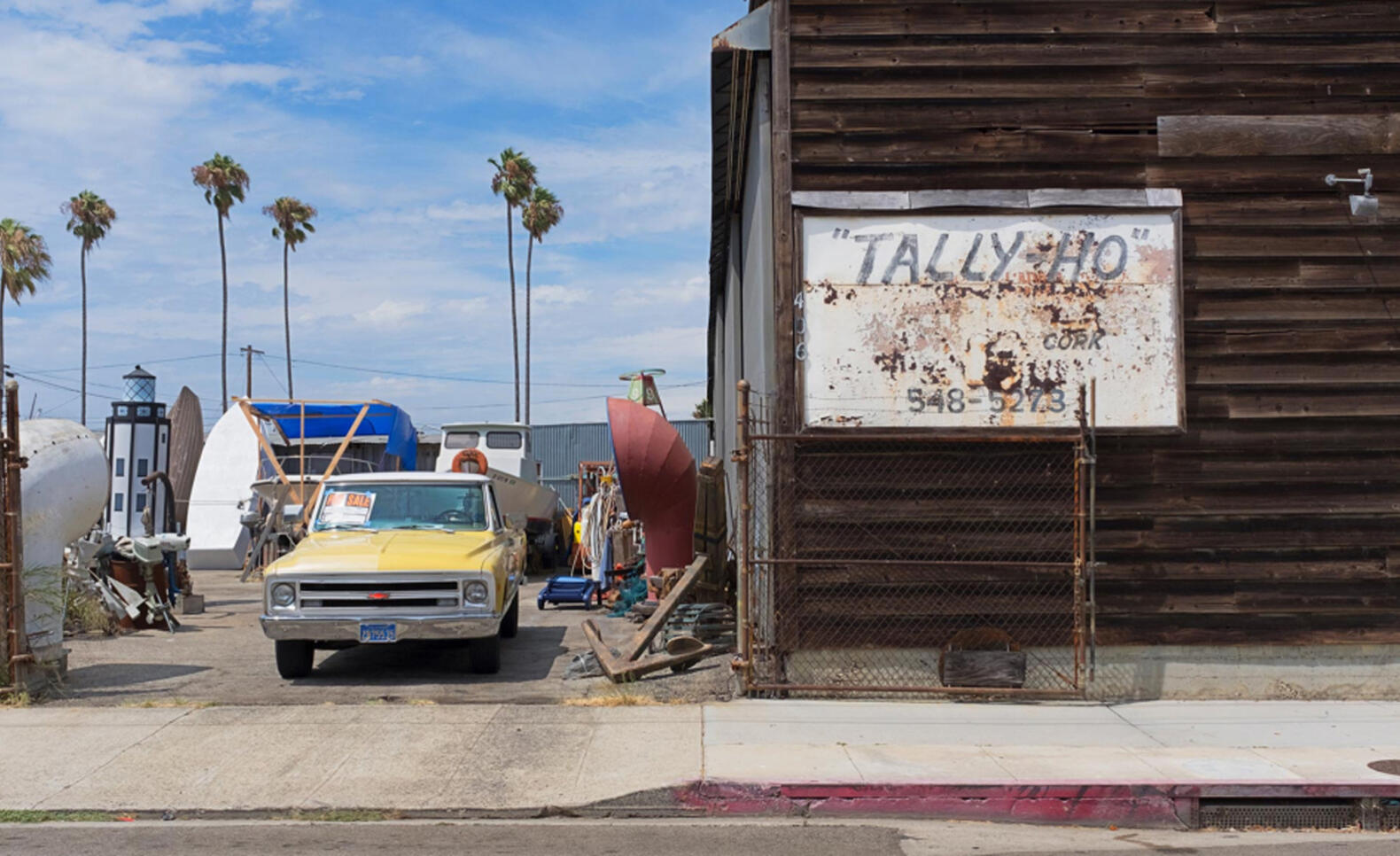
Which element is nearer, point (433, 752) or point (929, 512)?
point (433, 752)

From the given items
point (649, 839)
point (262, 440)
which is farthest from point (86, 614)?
point (649, 839)

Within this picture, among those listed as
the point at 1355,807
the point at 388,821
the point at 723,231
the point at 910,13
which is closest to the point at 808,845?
the point at 388,821

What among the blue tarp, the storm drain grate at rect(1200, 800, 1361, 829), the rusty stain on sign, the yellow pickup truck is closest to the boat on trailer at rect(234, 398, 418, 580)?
the blue tarp

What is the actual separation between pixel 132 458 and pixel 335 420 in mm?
3647

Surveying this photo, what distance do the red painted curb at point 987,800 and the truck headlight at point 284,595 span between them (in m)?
4.46

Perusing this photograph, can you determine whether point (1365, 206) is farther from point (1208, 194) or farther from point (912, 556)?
point (912, 556)

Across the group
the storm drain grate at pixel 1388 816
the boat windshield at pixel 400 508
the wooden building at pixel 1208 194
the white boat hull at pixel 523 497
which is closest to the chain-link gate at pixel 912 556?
the wooden building at pixel 1208 194

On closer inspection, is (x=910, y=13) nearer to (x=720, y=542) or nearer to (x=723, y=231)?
(x=720, y=542)

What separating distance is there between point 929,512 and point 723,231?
10.3m

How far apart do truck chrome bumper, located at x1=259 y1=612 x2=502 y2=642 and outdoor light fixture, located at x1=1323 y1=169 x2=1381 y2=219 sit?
25.7 feet

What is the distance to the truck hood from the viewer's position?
1005cm

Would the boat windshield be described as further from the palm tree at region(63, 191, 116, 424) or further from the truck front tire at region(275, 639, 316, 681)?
the palm tree at region(63, 191, 116, 424)

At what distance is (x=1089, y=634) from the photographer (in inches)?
375

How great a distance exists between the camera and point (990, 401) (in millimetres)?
9766
